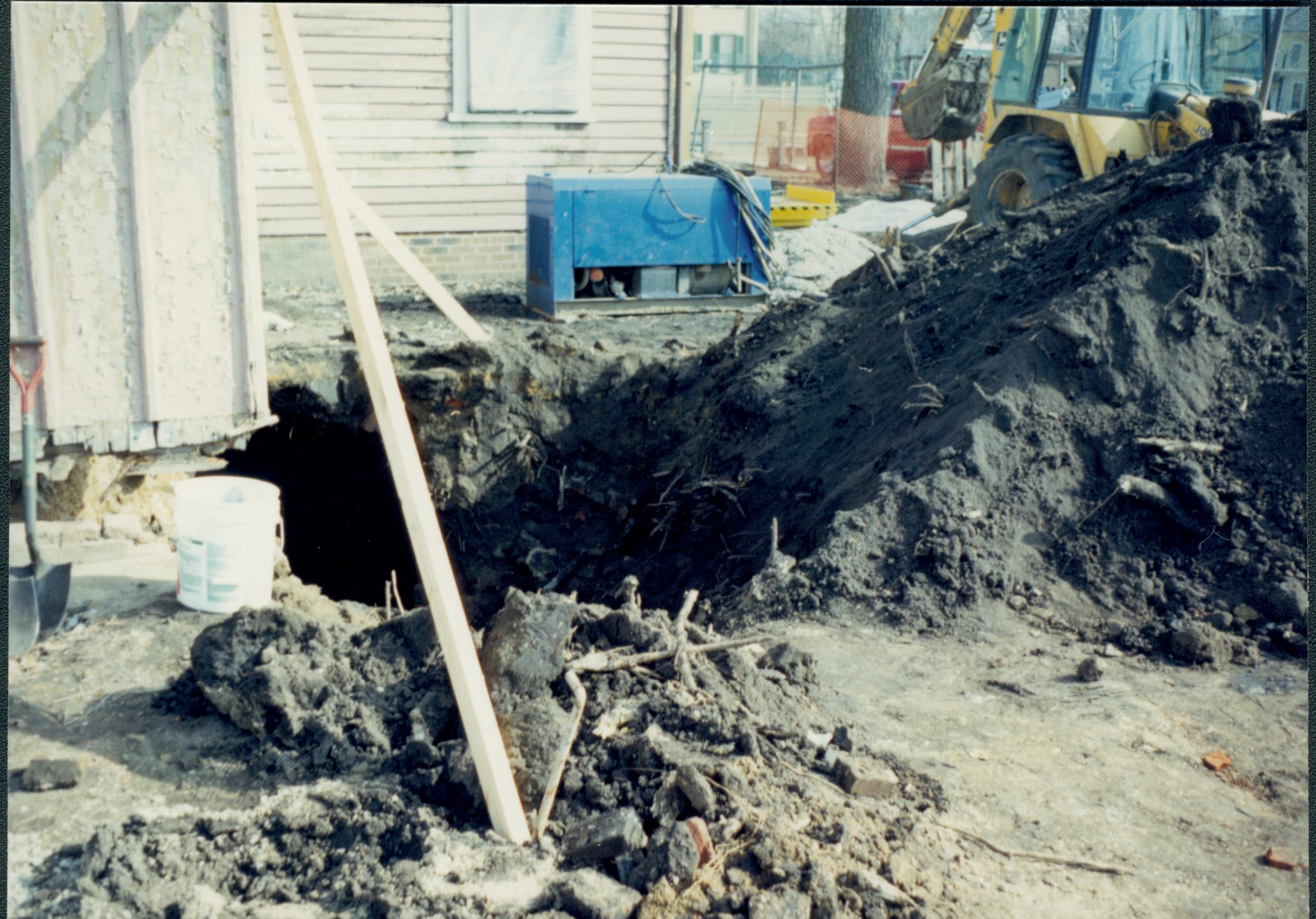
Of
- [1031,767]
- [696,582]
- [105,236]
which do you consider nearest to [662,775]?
[1031,767]

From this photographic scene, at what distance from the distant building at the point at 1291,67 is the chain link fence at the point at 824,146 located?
8.27m

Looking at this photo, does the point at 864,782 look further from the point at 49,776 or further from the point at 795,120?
the point at 795,120

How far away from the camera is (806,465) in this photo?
20.8 ft

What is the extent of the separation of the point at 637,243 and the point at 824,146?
473 inches

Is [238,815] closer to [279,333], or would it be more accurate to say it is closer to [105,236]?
[105,236]

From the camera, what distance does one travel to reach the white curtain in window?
35.1 feet

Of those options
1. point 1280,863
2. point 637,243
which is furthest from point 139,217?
point 637,243

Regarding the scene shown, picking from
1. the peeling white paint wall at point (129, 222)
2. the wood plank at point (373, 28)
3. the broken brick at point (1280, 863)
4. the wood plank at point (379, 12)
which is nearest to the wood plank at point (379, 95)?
the wood plank at point (373, 28)

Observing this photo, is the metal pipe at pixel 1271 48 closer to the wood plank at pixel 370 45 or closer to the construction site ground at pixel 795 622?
the construction site ground at pixel 795 622

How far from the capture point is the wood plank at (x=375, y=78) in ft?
33.5

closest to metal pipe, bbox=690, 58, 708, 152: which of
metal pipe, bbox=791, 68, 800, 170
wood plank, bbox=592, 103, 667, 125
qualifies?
metal pipe, bbox=791, 68, 800, 170

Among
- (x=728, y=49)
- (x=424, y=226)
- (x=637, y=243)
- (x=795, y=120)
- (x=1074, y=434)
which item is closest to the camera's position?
(x=1074, y=434)

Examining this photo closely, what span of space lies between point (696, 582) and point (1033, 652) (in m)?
2.12

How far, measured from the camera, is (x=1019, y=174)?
10609 millimetres
